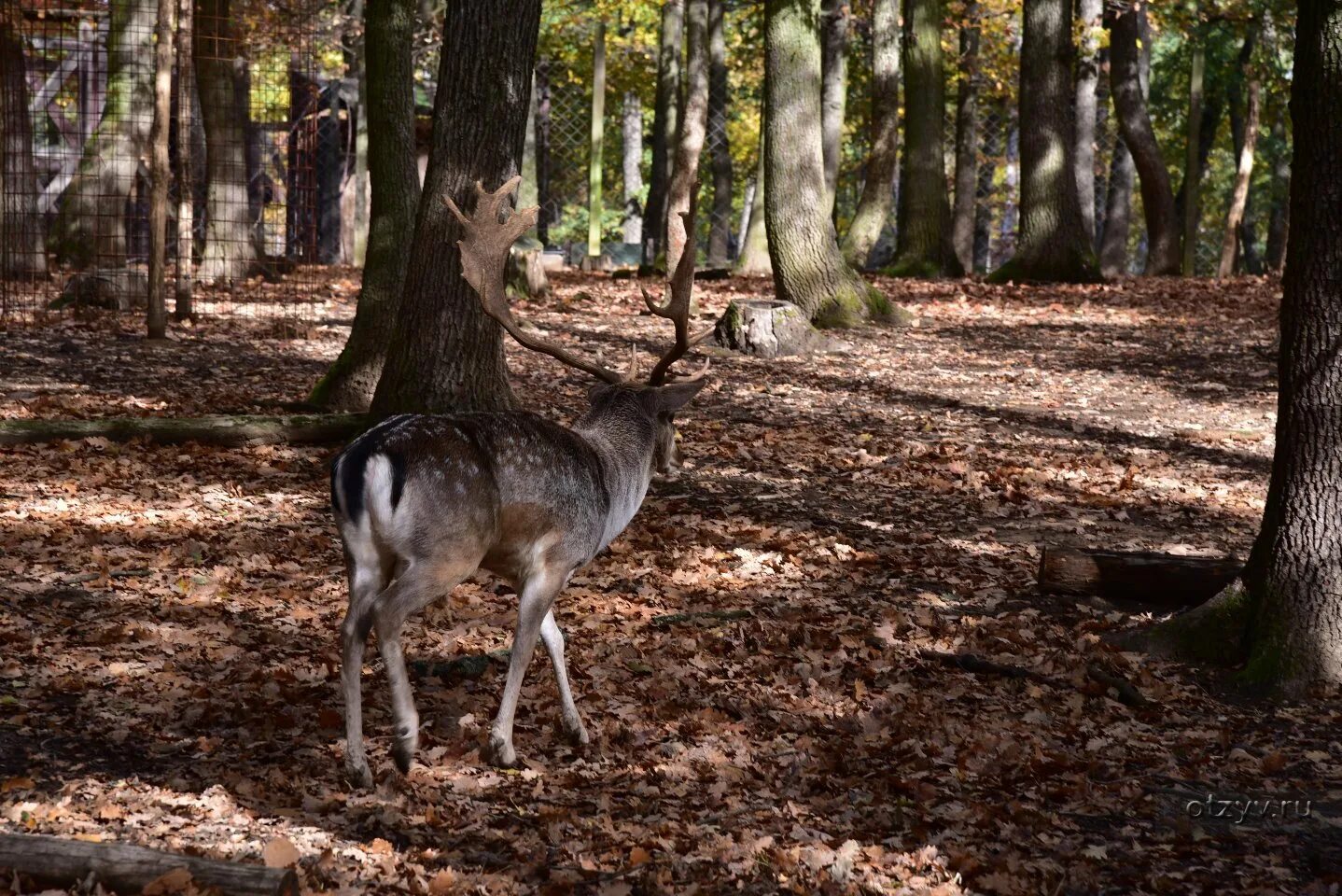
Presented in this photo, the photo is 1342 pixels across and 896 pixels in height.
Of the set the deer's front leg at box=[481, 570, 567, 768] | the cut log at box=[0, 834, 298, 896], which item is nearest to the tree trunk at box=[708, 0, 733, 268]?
the deer's front leg at box=[481, 570, 567, 768]

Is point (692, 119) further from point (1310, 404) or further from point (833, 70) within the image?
point (1310, 404)

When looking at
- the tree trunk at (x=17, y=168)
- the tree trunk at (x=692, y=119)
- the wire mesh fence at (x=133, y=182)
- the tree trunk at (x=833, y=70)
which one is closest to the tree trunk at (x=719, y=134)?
the tree trunk at (x=833, y=70)

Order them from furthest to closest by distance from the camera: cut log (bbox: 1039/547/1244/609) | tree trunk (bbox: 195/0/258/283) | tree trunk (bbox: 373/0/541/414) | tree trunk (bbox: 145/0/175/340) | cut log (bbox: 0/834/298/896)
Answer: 1. tree trunk (bbox: 195/0/258/283)
2. tree trunk (bbox: 145/0/175/340)
3. tree trunk (bbox: 373/0/541/414)
4. cut log (bbox: 1039/547/1244/609)
5. cut log (bbox: 0/834/298/896)

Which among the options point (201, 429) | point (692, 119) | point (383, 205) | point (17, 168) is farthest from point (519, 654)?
point (17, 168)

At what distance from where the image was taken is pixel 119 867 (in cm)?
409

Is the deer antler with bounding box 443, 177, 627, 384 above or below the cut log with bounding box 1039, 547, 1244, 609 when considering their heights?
above

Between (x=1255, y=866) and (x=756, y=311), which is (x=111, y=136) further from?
(x=1255, y=866)

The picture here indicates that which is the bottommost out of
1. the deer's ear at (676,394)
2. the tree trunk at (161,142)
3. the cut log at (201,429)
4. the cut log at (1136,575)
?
the cut log at (1136,575)

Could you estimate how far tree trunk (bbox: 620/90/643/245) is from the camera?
149 ft

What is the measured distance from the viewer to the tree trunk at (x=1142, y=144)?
25359 millimetres

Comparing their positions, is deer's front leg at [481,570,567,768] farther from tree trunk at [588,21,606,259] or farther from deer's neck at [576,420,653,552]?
tree trunk at [588,21,606,259]

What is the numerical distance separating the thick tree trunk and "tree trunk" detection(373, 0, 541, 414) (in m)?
14.1

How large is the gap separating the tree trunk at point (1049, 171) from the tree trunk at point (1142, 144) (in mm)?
3744

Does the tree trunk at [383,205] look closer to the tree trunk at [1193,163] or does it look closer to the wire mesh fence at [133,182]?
the wire mesh fence at [133,182]
